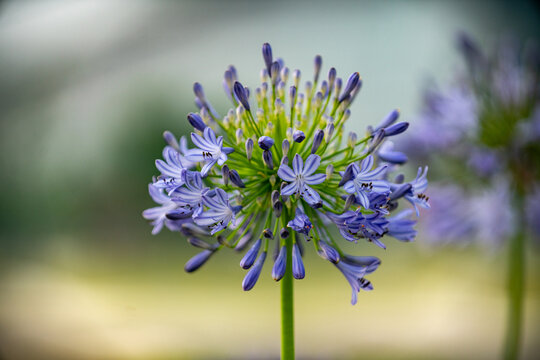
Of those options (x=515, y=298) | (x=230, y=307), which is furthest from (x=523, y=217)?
(x=230, y=307)

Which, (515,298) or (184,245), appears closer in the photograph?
(515,298)

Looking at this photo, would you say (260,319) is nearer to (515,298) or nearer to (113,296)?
(113,296)

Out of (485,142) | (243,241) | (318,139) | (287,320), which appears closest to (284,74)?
(318,139)

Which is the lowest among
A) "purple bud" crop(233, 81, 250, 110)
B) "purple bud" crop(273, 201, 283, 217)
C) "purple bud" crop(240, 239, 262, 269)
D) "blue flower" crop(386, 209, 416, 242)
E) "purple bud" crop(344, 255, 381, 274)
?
"purple bud" crop(344, 255, 381, 274)

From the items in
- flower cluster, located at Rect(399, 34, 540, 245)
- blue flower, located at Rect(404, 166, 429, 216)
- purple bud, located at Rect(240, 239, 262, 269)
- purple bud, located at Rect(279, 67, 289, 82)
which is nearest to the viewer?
purple bud, located at Rect(240, 239, 262, 269)

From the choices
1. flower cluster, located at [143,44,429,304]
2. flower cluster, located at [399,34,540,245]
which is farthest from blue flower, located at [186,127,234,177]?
flower cluster, located at [399,34,540,245]

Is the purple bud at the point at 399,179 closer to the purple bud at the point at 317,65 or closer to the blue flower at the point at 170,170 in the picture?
the purple bud at the point at 317,65

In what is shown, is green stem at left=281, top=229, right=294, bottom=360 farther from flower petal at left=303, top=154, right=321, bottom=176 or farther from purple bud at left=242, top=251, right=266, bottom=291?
flower petal at left=303, top=154, right=321, bottom=176
